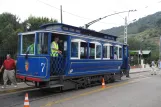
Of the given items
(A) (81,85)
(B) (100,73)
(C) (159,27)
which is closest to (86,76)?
(A) (81,85)

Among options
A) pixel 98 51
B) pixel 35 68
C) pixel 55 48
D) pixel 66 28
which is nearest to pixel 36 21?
pixel 98 51

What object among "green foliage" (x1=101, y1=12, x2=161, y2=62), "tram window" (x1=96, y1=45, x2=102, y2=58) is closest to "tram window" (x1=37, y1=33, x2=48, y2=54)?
"tram window" (x1=96, y1=45, x2=102, y2=58)

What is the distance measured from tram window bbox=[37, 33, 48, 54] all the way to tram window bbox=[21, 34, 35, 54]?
374 millimetres

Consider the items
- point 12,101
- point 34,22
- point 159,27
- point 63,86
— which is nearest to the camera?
point 12,101

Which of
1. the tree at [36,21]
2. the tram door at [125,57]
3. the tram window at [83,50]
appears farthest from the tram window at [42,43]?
the tree at [36,21]

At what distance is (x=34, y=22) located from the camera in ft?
162

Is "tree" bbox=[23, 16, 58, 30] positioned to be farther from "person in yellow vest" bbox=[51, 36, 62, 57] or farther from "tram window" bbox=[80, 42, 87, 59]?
"person in yellow vest" bbox=[51, 36, 62, 57]

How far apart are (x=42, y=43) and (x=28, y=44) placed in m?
1.07

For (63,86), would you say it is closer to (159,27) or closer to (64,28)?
(64,28)

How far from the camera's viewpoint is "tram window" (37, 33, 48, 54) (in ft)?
37.4

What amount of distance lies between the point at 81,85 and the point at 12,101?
193 inches

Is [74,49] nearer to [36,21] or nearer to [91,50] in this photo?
[91,50]

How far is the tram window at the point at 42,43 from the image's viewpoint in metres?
11.4

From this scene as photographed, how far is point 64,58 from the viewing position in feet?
41.0
